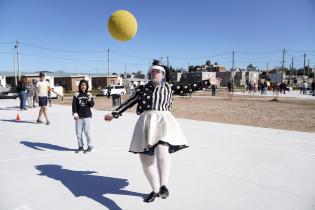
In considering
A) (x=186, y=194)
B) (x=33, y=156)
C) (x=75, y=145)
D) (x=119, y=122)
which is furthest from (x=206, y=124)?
(x=186, y=194)

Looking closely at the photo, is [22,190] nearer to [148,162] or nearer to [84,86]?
[148,162]

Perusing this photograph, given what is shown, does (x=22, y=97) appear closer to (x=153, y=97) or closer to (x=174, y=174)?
(x=174, y=174)

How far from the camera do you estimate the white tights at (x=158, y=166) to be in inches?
161

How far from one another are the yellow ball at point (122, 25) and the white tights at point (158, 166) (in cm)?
257

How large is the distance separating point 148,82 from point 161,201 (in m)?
1.64

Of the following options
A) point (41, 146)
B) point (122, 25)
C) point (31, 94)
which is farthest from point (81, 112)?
point (31, 94)

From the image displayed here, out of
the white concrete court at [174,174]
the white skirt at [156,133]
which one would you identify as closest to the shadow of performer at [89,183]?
the white concrete court at [174,174]

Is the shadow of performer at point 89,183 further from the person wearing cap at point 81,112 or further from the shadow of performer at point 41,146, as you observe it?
the shadow of performer at point 41,146

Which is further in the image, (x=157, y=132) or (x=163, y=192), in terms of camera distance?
(x=163, y=192)

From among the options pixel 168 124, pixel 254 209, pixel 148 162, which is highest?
pixel 168 124

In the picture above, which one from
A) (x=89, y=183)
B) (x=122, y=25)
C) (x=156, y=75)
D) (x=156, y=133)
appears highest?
(x=122, y=25)

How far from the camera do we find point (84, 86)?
283 inches

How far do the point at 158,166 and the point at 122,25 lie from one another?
278cm

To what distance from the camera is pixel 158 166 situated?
4207 mm
